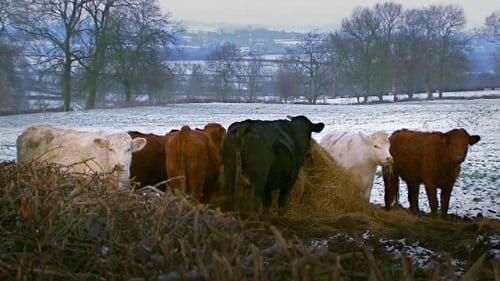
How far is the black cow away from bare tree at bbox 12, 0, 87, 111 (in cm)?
3388

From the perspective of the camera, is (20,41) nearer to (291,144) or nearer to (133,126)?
(133,126)

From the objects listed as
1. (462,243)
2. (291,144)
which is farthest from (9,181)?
(291,144)

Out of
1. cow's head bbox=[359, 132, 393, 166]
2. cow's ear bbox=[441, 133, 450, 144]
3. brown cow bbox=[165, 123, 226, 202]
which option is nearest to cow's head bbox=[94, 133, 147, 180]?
brown cow bbox=[165, 123, 226, 202]

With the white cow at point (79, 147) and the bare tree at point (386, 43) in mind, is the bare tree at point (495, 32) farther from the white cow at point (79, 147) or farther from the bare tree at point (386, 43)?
the white cow at point (79, 147)

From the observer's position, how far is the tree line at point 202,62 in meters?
40.1

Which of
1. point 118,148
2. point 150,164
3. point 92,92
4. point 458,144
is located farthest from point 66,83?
point 458,144

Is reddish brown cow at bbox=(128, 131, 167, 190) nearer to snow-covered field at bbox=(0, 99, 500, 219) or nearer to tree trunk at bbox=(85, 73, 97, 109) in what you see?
snow-covered field at bbox=(0, 99, 500, 219)

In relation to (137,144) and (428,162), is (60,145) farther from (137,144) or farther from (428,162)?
(428,162)

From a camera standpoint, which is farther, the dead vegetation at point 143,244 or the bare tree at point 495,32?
the bare tree at point 495,32

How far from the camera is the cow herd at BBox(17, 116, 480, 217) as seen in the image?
7.85 meters

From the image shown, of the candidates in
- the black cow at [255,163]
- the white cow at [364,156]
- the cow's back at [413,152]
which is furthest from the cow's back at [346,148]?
the black cow at [255,163]

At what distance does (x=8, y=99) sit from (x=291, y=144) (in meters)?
35.0

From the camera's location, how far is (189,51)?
60219mm

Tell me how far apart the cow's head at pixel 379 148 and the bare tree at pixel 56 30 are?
32.7 m
